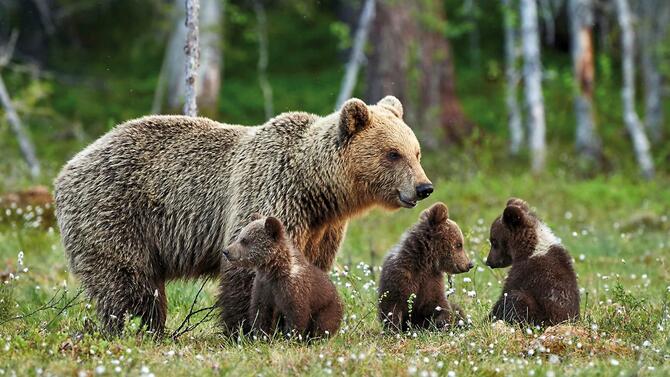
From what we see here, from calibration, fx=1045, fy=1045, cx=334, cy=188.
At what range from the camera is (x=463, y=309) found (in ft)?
26.7

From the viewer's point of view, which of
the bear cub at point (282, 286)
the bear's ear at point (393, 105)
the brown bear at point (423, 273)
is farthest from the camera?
the bear's ear at point (393, 105)

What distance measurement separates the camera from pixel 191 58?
9.91 metres

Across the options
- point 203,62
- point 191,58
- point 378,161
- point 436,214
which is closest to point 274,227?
point 378,161

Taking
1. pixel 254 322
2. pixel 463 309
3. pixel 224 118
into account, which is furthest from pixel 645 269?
pixel 224 118

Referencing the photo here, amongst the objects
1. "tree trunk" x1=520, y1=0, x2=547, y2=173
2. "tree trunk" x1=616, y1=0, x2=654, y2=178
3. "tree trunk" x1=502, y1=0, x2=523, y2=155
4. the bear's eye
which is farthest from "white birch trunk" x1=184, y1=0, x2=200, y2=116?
"tree trunk" x1=616, y1=0, x2=654, y2=178

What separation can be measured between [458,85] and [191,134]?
23.1m

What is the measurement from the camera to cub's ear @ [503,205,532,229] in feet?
24.6

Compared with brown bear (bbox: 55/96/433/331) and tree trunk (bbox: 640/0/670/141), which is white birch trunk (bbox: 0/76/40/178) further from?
tree trunk (bbox: 640/0/670/141)

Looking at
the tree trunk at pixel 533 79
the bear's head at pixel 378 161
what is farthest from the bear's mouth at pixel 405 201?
the tree trunk at pixel 533 79

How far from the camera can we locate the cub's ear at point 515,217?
749 cm

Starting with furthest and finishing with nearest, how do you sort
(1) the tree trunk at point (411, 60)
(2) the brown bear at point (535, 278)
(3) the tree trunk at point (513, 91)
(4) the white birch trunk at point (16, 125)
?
1. (3) the tree trunk at point (513, 91)
2. (1) the tree trunk at point (411, 60)
3. (4) the white birch trunk at point (16, 125)
4. (2) the brown bear at point (535, 278)

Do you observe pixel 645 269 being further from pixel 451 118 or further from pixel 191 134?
pixel 451 118

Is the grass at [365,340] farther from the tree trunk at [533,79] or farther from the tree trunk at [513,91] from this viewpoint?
the tree trunk at [513,91]

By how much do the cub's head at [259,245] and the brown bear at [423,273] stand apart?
0.91 metres
